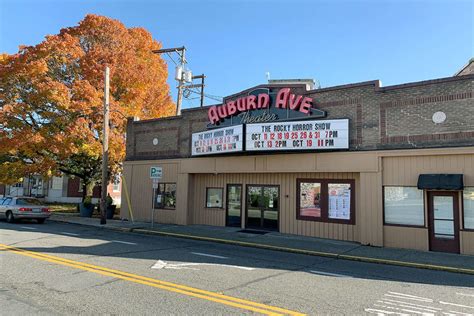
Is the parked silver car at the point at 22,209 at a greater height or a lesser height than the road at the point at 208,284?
greater

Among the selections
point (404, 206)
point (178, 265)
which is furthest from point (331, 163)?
point (178, 265)

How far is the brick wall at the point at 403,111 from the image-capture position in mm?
12438

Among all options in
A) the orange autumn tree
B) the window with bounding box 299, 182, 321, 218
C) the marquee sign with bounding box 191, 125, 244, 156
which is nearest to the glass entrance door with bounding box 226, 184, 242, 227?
the marquee sign with bounding box 191, 125, 244, 156

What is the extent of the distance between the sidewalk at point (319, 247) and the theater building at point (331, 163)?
30.9 inches

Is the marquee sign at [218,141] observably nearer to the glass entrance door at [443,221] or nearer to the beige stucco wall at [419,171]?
the beige stucco wall at [419,171]

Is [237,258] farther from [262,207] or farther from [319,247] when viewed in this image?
[262,207]

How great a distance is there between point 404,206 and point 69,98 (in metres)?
18.5

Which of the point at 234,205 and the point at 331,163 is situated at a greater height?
the point at 331,163

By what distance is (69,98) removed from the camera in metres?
21.9

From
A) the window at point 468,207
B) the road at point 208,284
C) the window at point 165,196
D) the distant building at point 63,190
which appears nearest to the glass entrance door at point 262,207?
the window at point 165,196

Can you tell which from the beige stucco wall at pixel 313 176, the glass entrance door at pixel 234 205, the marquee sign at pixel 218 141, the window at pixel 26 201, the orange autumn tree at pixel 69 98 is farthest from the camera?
the orange autumn tree at pixel 69 98

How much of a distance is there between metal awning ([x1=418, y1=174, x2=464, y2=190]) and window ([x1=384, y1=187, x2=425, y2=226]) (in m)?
0.62

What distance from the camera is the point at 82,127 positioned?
866 inches

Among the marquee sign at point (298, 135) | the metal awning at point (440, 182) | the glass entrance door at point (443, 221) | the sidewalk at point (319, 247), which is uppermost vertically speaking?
the marquee sign at point (298, 135)
